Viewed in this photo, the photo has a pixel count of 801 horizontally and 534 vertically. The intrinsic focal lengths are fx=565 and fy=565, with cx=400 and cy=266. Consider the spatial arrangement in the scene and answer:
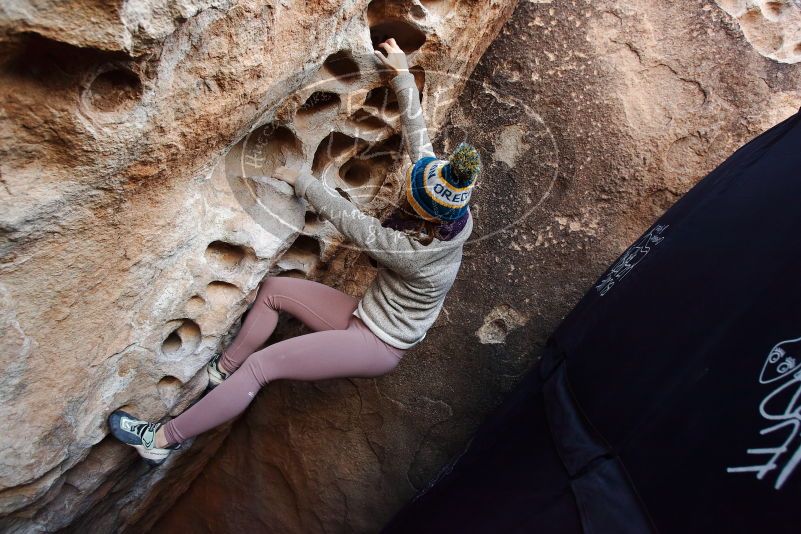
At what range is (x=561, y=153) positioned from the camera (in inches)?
54.1

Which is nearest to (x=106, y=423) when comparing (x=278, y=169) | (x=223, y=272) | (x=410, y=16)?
(x=223, y=272)

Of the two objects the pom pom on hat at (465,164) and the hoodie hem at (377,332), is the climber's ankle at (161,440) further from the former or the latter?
the pom pom on hat at (465,164)

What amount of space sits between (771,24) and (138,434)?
5.53 ft

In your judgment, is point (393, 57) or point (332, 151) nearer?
point (393, 57)

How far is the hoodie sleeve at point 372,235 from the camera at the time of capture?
42.8 inches

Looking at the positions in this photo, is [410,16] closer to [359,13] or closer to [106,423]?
[359,13]

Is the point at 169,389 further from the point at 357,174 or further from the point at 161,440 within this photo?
the point at 357,174

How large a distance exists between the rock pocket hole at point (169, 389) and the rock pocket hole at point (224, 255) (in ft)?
0.93

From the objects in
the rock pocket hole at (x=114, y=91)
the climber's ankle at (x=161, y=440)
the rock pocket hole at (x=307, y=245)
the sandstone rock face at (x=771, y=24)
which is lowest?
the climber's ankle at (x=161, y=440)

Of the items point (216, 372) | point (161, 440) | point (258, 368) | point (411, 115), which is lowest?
point (161, 440)

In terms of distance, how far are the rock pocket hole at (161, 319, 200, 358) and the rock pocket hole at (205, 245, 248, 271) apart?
0.15 meters

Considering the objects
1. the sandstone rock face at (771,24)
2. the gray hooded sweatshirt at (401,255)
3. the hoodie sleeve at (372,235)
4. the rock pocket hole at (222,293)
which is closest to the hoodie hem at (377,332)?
the gray hooded sweatshirt at (401,255)

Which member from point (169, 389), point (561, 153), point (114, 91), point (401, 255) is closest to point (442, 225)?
point (401, 255)

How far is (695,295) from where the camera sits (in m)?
0.95
